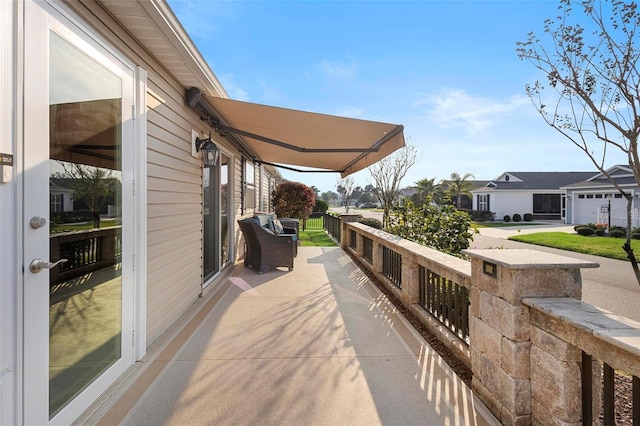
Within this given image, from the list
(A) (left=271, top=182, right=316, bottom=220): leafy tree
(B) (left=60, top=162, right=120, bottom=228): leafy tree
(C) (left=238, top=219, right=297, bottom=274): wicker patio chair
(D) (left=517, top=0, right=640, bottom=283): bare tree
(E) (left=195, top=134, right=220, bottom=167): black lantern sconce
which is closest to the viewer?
(B) (left=60, top=162, right=120, bottom=228): leafy tree

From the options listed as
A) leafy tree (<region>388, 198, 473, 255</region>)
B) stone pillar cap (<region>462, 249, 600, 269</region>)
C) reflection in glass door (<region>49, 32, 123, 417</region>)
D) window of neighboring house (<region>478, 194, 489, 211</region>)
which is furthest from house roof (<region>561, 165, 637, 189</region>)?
reflection in glass door (<region>49, 32, 123, 417</region>)

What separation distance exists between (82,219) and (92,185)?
278mm

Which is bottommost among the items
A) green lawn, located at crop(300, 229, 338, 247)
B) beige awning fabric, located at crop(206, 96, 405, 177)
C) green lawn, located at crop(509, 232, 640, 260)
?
green lawn, located at crop(509, 232, 640, 260)

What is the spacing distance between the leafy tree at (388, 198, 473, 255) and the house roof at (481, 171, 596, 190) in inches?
998

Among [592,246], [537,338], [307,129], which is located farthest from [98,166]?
[592,246]

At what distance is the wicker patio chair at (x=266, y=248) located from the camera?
20.7ft

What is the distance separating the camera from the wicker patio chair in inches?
249

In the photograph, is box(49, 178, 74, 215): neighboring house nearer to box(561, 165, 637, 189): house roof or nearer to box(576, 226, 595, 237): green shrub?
box(576, 226, 595, 237): green shrub

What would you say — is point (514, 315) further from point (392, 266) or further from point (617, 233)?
point (617, 233)

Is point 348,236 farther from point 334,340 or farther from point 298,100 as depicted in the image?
point 334,340

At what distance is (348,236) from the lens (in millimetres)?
9594

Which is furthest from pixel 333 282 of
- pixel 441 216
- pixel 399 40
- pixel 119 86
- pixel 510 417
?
pixel 399 40

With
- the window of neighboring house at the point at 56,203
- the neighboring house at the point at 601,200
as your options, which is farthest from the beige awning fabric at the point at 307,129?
the neighboring house at the point at 601,200

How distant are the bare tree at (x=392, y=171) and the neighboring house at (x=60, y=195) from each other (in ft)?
33.8
